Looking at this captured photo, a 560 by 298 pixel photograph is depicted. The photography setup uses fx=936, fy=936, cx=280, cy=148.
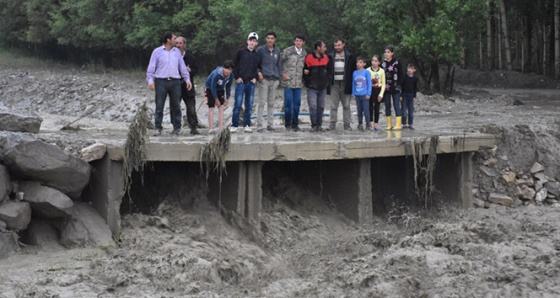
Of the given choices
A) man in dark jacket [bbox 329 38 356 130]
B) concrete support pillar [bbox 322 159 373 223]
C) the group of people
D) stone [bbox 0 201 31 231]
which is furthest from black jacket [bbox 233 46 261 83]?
stone [bbox 0 201 31 231]

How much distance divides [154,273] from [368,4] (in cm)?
1973

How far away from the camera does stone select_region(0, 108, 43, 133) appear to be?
567 inches

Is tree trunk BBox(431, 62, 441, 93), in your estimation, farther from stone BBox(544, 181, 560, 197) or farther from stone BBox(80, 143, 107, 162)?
stone BBox(80, 143, 107, 162)

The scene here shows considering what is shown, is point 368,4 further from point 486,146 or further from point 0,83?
point 0,83

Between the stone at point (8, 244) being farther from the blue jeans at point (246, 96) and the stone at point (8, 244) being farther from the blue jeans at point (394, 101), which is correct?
the blue jeans at point (394, 101)

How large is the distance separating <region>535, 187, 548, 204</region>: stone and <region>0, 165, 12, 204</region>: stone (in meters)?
9.40

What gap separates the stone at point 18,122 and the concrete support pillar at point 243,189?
2975mm

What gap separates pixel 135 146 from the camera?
12.8 meters

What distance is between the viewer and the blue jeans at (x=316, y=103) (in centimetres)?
1681

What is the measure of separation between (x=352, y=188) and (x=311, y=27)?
18.1 metres

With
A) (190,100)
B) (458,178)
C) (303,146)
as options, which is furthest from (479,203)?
(190,100)

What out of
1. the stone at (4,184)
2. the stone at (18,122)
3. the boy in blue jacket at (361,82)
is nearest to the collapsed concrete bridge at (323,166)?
the boy in blue jacket at (361,82)

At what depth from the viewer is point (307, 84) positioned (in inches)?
659

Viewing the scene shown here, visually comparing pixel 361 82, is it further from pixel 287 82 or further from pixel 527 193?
pixel 527 193
